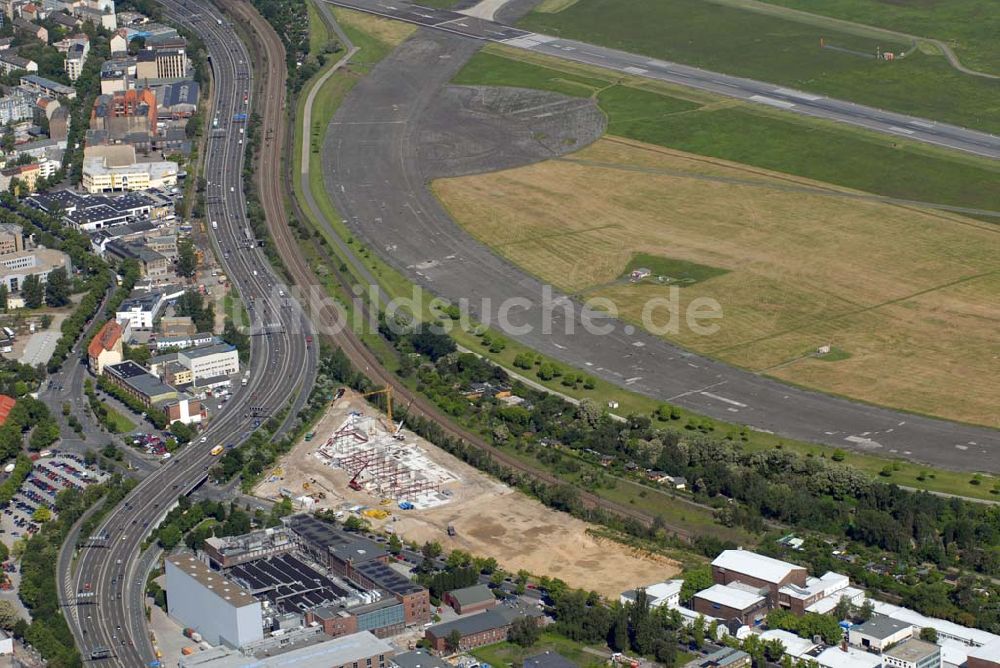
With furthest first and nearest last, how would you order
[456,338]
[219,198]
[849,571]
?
[219,198], [456,338], [849,571]

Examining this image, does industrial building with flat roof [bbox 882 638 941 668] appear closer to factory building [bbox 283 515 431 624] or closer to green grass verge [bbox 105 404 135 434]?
factory building [bbox 283 515 431 624]

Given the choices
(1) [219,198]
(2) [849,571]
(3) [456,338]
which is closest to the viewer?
(2) [849,571]

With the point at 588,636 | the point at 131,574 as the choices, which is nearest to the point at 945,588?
the point at 588,636

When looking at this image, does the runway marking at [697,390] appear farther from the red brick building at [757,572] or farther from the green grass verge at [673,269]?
the red brick building at [757,572]

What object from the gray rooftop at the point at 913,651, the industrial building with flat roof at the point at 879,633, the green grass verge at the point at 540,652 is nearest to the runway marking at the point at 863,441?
the industrial building with flat roof at the point at 879,633

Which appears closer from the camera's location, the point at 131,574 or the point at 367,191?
the point at 131,574

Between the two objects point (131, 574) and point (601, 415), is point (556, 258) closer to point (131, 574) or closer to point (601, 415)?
point (601, 415)
